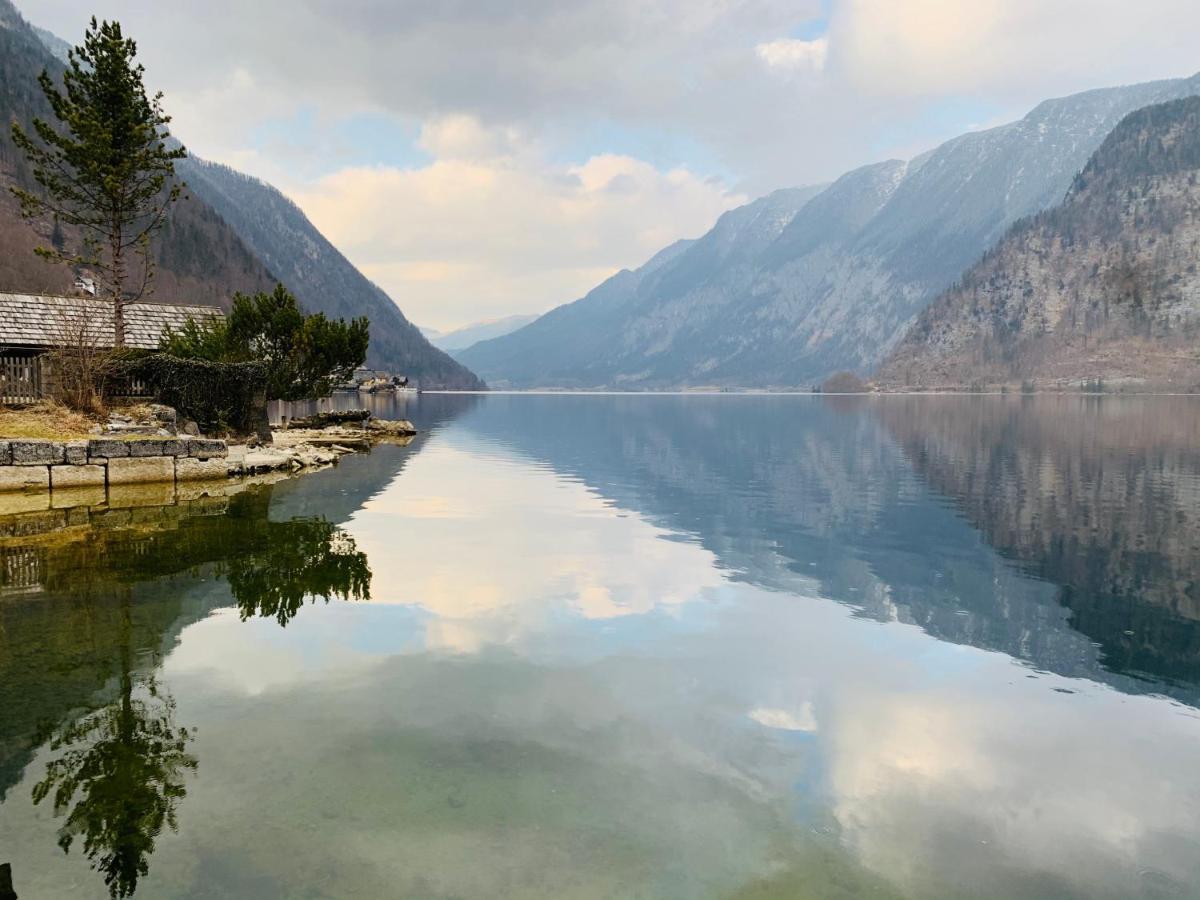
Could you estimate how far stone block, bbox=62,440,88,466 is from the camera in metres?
25.2

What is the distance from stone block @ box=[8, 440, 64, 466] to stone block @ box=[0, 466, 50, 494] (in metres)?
0.18

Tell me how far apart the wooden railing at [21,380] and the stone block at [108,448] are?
8579mm

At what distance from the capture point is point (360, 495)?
28469 mm

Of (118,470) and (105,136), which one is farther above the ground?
(105,136)

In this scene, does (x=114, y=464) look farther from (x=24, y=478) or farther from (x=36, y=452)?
(x=24, y=478)

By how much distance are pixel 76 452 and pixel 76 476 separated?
77cm

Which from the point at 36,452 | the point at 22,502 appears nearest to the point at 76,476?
the point at 36,452

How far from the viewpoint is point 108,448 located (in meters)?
26.3

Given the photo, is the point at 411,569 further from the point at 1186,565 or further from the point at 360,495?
the point at 1186,565

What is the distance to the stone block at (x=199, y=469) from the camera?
28.8 m

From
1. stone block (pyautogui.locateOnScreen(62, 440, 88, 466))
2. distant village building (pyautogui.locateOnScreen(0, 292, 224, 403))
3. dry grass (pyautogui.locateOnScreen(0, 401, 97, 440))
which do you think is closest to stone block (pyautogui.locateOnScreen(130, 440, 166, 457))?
stone block (pyautogui.locateOnScreen(62, 440, 88, 466))

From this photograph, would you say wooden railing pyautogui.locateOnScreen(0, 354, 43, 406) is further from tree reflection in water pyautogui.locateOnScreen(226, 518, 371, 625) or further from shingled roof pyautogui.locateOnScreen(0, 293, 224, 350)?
tree reflection in water pyautogui.locateOnScreen(226, 518, 371, 625)

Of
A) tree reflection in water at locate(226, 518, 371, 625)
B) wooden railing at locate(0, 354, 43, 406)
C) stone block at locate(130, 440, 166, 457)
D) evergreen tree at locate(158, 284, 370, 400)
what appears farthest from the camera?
evergreen tree at locate(158, 284, 370, 400)

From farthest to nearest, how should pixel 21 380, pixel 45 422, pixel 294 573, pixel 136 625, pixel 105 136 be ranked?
pixel 105 136 < pixel 21 380 < pixel 45 422 < pixel 294 573 < pixel 136 625
